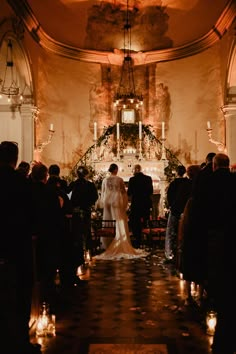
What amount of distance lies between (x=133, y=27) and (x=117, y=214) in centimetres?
785

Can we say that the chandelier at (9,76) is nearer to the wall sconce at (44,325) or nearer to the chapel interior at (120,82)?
the chapel interior at (120,82)

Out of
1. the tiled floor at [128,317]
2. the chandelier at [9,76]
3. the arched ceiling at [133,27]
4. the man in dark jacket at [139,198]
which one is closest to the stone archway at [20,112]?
the chandelier at [9,76]

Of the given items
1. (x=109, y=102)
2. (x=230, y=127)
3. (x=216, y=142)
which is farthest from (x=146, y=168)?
(x=109, y=102)

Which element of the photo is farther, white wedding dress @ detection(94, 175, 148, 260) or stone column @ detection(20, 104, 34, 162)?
stone column @ detection(20, 104, 34, 162)

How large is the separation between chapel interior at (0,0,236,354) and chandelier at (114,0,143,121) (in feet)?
0.10

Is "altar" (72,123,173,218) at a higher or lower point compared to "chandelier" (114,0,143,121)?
lower

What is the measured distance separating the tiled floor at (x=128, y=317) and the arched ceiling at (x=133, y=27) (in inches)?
335

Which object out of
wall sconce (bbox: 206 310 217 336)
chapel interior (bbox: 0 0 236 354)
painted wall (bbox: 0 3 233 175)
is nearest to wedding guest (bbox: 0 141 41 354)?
wall sconce (bbox: 206 310 217 336)

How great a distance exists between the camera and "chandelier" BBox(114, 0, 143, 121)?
13.5 m

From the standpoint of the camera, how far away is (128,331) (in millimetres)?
4199

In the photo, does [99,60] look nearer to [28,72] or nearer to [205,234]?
[28,72]

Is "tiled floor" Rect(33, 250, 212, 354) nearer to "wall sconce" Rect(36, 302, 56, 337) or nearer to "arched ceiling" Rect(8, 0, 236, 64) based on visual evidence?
"wall sconce" Rect(36, 302, 56, 337)

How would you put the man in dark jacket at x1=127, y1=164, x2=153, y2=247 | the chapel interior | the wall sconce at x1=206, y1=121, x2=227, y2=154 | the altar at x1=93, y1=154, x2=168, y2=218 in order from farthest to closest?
the wall sconce at x1=206, y1=121, x2=227, y2=154
the altar at x1=93, y1=154, x2=168, y2=218
the chapel interior
the man in dark jacket at x1=127, y1=164, x2=153, y2=247

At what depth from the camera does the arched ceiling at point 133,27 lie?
13211 millimetres
